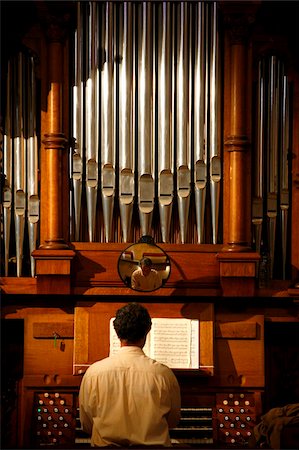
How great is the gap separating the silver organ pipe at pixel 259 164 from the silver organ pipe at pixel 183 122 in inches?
21.3

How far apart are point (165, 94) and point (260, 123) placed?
79cm

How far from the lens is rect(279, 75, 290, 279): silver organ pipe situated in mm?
7211

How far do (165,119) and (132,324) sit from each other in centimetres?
215

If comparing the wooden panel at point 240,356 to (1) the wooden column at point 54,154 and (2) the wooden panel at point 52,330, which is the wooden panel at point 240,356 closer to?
(2) the wooden panel at point 52,330

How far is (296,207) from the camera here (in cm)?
722

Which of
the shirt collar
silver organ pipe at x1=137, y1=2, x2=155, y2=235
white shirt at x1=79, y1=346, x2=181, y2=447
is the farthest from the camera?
silver organ pipe at x1=137, y1=2, x2=155, y2=235

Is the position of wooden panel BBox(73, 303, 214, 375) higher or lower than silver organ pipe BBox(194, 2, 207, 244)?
lower

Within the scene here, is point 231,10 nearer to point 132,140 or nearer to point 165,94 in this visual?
point 165,94

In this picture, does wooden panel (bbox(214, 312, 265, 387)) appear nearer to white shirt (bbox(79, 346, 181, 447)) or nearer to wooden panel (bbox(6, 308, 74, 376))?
wooden panel (bbox(6, 308, 74, 376))

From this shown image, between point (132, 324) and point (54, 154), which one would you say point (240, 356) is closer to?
point (132, 324)

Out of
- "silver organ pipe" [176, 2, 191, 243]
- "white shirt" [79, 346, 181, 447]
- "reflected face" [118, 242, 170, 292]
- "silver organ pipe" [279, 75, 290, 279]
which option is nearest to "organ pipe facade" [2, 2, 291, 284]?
"silver organ pipe" [176, 2, 191, 243]

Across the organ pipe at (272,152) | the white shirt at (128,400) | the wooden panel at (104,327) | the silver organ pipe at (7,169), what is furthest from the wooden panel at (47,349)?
the organ pipe at (272,152)

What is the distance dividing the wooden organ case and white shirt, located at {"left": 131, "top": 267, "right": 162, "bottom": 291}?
0.13 meters

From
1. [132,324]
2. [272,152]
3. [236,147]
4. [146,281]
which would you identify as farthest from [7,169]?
→ [132,324]
